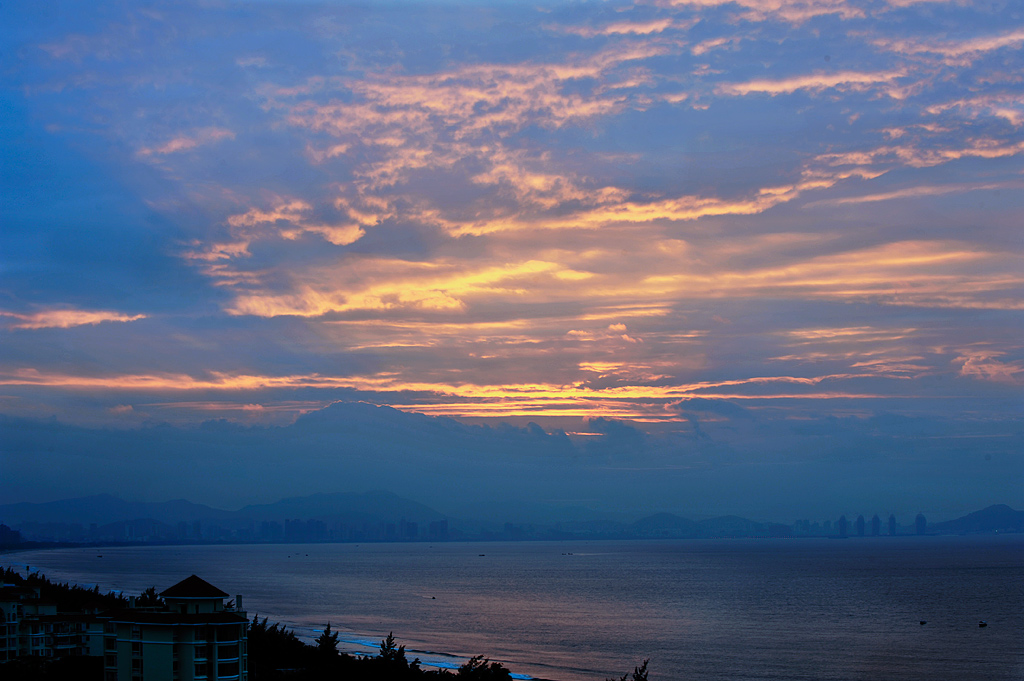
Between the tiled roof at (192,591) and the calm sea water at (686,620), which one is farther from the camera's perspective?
the calm sea water at (686,620)

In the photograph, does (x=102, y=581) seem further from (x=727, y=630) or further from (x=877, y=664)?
(x=877, y=664)

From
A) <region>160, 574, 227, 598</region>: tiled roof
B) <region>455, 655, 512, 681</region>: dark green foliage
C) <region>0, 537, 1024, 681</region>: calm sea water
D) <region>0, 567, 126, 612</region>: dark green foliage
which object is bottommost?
<region>0, 537, 1024, 681</region>: calm sea water

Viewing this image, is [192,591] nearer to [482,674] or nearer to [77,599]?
[482,674]

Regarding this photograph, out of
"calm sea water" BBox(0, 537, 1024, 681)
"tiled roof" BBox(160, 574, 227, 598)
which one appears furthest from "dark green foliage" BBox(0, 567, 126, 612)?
"tiled roof" BBox(160, 574, 227, 598)

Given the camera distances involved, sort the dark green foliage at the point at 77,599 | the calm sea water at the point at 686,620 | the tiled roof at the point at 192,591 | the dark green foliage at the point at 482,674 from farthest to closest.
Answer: the calm sea water at the point at 686,620 → the dark green foliage at the point at 77,599 → the dark green foliage at the point at 482,674 → the tiled roof at the point at 192,591

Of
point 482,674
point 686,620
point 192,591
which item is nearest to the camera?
point 192,591

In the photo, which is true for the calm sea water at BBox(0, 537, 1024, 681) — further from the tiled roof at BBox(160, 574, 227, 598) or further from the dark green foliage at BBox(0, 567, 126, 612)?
the tiled roof at BBox(160, 574, 227, 598)

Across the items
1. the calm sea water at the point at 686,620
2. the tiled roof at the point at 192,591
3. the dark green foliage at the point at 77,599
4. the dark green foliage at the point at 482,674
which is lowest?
the calm sea water at the point at 686,620

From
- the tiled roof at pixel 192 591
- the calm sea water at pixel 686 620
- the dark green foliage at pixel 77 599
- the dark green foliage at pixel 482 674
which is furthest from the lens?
the calm sea water at pixel 686 620

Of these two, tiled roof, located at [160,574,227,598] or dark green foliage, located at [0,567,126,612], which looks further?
dark green foliage, located at [0,567,126,612]

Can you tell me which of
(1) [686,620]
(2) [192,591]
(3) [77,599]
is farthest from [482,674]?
(1) [686,620]

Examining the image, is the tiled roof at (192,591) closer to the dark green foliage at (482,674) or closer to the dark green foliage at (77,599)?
the dark green foliage at (482,674)

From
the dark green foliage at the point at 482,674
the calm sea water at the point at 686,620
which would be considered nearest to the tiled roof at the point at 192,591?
the dark green foliage at the point at 482,674

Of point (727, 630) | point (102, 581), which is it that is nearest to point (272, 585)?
point (102, 581)
